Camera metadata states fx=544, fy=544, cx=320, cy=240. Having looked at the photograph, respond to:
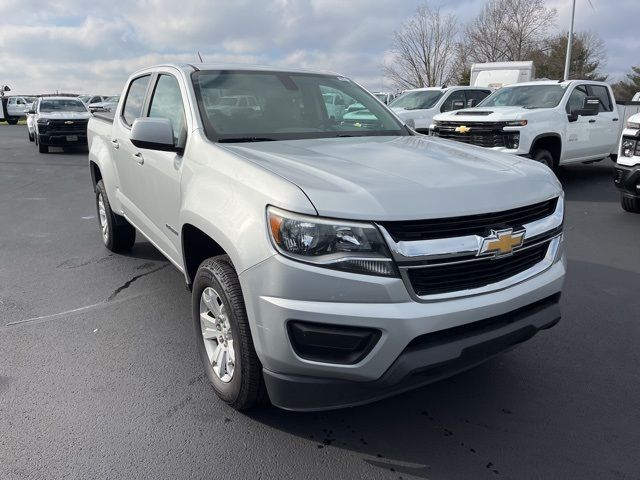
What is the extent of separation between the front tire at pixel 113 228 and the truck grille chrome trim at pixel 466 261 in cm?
382

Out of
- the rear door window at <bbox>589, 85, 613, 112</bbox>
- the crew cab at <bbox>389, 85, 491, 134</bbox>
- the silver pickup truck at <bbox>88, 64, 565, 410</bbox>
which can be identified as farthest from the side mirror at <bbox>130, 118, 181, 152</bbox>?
the crew cab at <bbox>389, 85, 491, 134</bbox>

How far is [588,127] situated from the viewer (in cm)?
962

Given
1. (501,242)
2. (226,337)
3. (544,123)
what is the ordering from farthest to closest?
(544,123) < (226,337) < (501,242)

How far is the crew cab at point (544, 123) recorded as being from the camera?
8.53 meters

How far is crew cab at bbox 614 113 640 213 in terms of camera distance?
673cm

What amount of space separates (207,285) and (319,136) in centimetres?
128

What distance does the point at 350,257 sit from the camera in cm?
218

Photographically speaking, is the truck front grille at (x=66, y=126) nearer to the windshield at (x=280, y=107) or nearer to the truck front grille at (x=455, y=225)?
the windshield at (x=280, y=107)

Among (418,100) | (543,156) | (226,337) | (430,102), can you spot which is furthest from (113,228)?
(418,100)

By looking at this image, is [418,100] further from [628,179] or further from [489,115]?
[628,179]

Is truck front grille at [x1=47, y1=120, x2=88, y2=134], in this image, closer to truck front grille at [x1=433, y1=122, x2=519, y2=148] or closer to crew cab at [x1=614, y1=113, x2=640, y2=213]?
truck front grille at [x1=433, y1=122, x2=519, y2=148]

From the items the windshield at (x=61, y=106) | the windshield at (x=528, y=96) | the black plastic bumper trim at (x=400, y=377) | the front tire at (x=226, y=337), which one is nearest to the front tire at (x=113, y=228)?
the front tire at (x=226, y=337)

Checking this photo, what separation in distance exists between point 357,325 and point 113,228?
3.97 metres

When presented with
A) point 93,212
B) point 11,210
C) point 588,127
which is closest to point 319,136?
point 93,212
